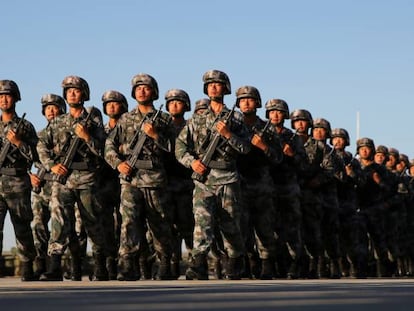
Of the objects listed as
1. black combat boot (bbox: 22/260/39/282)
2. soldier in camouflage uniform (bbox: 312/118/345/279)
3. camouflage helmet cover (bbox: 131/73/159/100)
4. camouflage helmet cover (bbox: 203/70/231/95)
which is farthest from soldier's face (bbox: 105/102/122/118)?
soldier in camouflage uniform (bbox: 312/118/345/279)

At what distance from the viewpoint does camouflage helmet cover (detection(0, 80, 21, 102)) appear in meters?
12.4

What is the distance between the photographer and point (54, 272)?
1180 cm

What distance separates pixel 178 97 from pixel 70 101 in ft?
6.05

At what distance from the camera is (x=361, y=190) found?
754 inches

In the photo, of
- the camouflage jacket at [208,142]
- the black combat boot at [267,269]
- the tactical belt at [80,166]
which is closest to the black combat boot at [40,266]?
the tactical belt at [80,166]

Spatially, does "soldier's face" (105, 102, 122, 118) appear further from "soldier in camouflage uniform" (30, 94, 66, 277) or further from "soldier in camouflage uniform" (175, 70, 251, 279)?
"soldier in camouflage uniform" (175, 70, 251, 279)

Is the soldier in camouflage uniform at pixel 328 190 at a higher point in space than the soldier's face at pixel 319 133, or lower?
lower

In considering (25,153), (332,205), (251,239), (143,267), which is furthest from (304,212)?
(25,153)

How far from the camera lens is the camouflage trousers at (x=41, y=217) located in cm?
1409

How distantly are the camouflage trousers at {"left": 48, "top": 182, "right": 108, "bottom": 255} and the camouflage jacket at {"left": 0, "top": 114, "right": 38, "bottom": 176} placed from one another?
1.56ft

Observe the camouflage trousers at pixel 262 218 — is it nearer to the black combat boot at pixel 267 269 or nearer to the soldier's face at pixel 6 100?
the black combat boot at pixel 267 269

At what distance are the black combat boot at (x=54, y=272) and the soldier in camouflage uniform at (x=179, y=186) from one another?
6.18 ft

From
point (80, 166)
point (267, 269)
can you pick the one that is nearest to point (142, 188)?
point (80, 166)

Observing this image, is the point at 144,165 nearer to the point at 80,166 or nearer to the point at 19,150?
the point at 80,166
